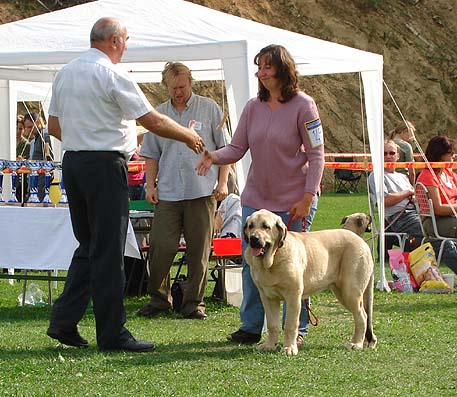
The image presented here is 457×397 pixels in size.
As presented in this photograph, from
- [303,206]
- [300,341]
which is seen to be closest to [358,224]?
[303,206]

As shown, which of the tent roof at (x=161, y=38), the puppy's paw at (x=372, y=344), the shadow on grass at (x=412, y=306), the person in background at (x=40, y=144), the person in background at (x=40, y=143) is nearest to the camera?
the puppy's paw at (x=372, y=344)

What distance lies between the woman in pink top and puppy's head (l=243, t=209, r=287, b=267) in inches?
188

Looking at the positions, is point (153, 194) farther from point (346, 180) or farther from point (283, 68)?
point (346, 180)

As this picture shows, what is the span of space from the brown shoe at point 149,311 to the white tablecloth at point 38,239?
0.45m

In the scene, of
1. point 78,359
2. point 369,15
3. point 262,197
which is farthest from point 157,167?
point 369,15

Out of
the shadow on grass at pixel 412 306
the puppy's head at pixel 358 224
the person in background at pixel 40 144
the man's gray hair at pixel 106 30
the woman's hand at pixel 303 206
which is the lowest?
the shadow on grass at pixel 412 306

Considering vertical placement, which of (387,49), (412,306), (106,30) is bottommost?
(412,306)

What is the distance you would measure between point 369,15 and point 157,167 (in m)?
28.2

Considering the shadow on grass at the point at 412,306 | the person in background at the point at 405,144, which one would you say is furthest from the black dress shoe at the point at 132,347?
the person in background at the point at 405,144

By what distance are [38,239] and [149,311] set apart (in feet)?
3.52

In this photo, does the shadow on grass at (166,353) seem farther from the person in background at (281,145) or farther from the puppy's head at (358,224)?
the puppy's head at (358,224)

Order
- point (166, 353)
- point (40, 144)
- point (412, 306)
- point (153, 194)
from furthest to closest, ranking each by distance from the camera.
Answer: point (40, 144) → point (412, 306) → point (153, 194) → point (166, 353)

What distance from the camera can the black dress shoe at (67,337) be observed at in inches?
257

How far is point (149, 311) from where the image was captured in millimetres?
8703
